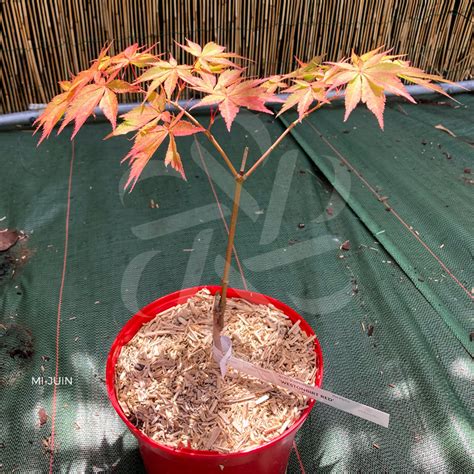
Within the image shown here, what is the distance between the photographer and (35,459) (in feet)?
3.87

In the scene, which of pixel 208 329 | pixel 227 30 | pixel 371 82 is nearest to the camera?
pixel 371 82

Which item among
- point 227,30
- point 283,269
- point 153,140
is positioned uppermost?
point 153,140

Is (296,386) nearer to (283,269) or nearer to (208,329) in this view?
(208,329)

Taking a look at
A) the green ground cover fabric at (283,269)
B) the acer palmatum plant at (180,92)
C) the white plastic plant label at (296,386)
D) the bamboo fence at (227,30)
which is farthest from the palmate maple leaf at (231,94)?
the bamboo fence at (227,30)

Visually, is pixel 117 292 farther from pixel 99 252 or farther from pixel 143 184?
pixel 143 184

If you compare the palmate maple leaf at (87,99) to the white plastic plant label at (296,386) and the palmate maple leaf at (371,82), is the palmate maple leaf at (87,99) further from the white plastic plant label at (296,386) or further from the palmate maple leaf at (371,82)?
the white plastic plant label at (296,386)

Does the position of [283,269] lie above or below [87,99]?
below

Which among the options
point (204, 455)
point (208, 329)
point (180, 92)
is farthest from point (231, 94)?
point (204, 455)

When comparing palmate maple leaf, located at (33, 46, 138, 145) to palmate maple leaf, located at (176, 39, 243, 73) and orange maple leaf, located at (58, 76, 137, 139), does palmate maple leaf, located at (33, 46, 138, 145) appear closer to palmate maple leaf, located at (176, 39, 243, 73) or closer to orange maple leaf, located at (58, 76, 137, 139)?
orange maple leaf, located at (58, 76, 137, 139)

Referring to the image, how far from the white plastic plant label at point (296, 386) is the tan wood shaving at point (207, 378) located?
0.04 m

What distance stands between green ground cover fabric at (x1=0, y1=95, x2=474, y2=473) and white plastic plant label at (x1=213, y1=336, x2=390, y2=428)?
34cm

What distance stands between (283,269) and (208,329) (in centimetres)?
62

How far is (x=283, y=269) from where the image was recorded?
5.65ft

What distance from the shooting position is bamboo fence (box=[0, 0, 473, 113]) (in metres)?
2.31
